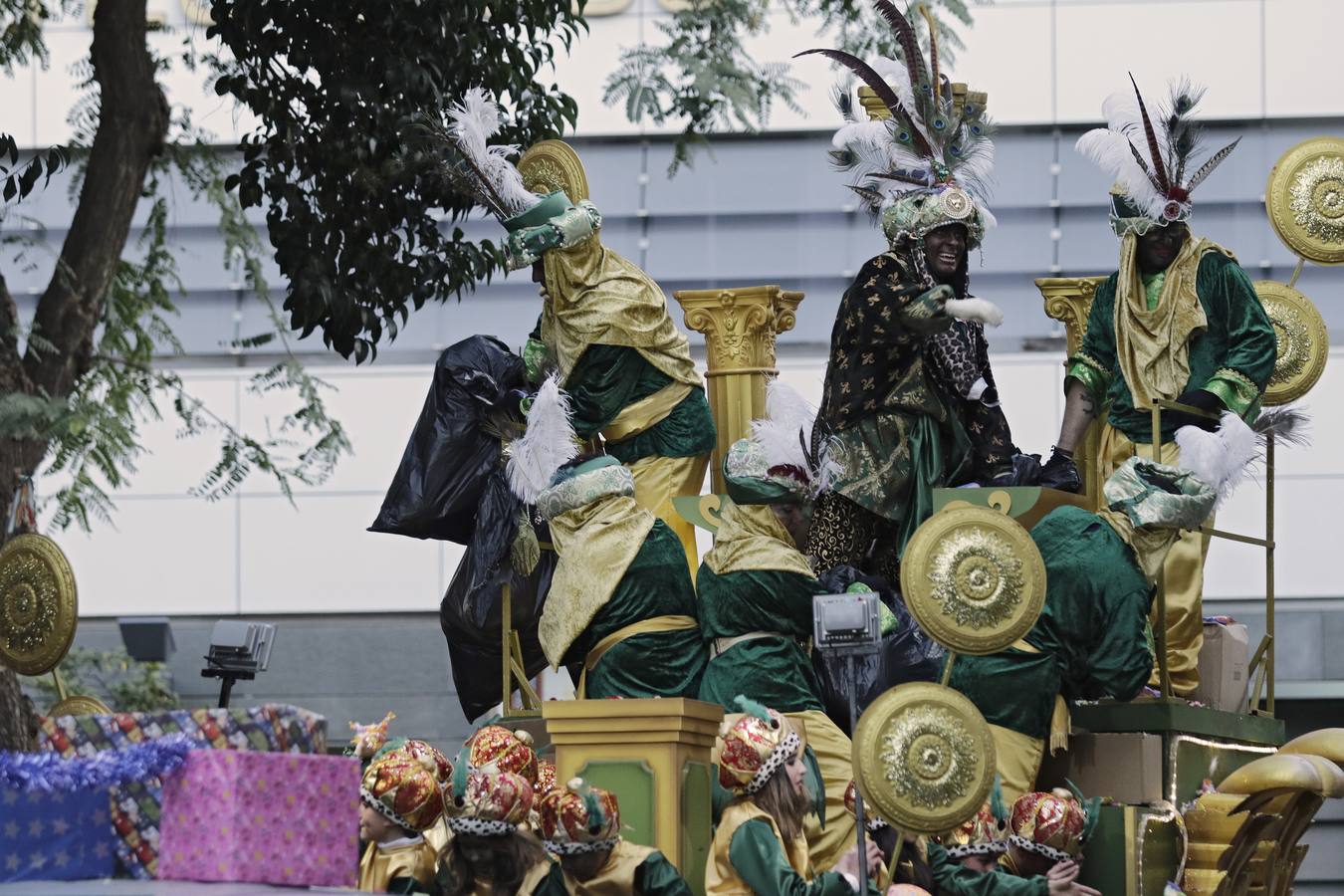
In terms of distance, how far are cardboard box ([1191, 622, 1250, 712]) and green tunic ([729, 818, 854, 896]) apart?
2786mm

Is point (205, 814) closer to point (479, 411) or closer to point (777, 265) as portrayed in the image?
point (479, 411)

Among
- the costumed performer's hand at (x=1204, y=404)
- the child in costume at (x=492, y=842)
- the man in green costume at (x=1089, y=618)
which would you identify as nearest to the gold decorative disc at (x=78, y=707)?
the child in costume at (x=492, y=842)

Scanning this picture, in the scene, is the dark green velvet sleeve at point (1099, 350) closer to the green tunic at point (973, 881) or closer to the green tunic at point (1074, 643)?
the green tunic at point (1074, 643)

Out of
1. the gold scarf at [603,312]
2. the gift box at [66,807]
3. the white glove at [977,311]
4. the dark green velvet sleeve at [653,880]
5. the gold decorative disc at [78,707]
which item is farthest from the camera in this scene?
the gold decorative disc at [78,707]

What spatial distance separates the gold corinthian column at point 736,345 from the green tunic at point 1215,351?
1.28 m

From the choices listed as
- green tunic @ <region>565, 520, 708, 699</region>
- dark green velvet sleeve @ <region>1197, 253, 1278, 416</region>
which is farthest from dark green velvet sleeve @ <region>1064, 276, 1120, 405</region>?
green tunic @ <region>565, 520, 708, 699</region>

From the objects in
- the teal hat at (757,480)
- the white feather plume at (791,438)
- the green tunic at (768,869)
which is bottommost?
the green tunic at (768,869)

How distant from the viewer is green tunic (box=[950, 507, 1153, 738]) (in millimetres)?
7332

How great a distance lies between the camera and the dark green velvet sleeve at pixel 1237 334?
8.07 meters

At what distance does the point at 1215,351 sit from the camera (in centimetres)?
827

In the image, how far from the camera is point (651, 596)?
7.72 metres

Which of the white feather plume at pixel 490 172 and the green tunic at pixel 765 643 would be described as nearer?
the green tunic at pixel 765 643

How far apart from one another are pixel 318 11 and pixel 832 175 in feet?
25.4

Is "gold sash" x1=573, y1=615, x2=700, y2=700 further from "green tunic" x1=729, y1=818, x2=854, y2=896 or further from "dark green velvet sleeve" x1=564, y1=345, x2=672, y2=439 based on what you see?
"green tunic" x1=729, y1=818, x2=854, y2=896
